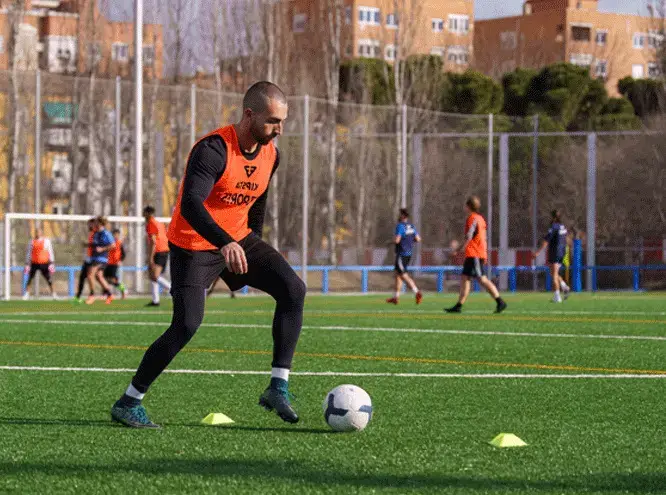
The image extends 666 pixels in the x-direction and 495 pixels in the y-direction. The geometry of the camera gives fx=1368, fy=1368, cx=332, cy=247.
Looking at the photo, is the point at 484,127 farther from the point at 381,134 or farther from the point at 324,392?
the point at 324,392

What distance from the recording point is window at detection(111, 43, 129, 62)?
46469 millimetres

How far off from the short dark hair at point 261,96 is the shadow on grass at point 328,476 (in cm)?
208

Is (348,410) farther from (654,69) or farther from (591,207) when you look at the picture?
(654,69)

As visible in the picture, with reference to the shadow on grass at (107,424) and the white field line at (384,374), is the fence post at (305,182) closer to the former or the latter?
the white field line at (384,374)

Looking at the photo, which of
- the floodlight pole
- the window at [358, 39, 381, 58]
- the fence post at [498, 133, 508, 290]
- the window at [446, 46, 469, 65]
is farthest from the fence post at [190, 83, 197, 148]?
the window at [446, 46, 469, 65]

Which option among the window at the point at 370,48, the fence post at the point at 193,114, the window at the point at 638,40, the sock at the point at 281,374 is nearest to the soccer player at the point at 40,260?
the fence post at the point at 193,114

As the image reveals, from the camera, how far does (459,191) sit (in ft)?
131

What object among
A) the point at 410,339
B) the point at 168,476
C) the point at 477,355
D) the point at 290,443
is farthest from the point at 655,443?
the point at 410,339

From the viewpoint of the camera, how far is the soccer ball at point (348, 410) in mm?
6988

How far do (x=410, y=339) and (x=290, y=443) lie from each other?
7.97 meters

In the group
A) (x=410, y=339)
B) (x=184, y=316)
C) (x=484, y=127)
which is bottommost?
(x=410, y=339)

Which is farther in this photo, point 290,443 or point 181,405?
point 181,405

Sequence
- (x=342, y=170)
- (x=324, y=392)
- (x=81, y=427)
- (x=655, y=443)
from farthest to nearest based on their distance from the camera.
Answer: (x=342, y=170) < (x=324, y=392) < (x=81, y=427) < (x=655, y=443)

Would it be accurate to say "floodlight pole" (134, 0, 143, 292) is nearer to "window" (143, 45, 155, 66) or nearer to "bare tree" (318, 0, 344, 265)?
"window" (143, 45, 155, 66)
